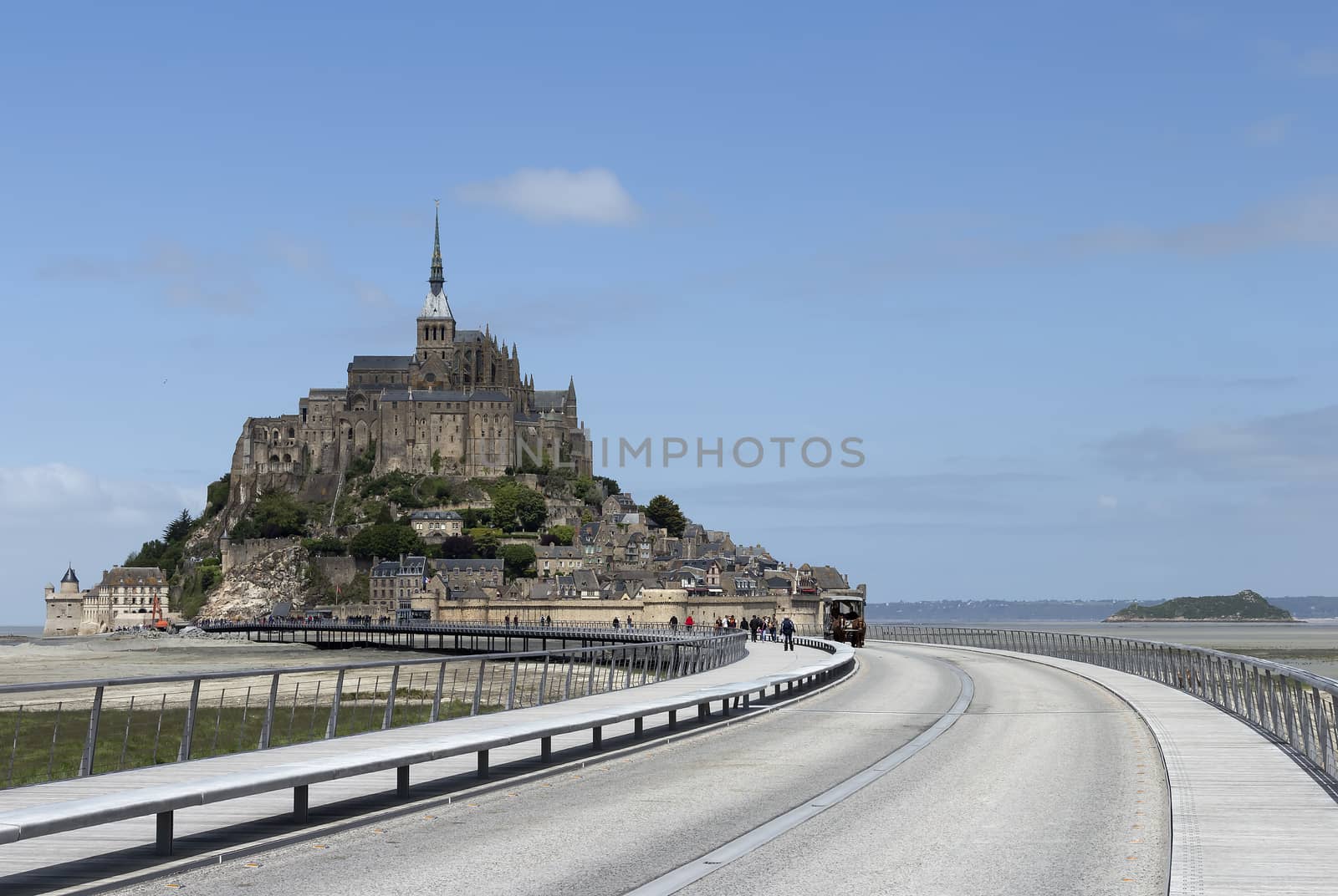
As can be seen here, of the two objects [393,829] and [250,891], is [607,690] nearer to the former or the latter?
[393,829]

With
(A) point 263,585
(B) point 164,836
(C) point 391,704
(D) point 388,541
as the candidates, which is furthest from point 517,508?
(B) point 164,836

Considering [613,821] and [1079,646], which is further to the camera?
[1079,646]

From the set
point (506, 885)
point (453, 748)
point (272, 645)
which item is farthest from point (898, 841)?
point (272, 645)

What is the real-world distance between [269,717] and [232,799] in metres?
2.01

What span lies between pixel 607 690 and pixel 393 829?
50.3ft

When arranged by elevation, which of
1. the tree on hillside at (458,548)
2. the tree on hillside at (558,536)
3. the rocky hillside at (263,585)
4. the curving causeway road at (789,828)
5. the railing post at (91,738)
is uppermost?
the tree on hillside at (558,536)

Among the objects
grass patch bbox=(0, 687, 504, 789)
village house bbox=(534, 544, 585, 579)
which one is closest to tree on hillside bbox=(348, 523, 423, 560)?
village house bbox=(534, 544, 585, 579)

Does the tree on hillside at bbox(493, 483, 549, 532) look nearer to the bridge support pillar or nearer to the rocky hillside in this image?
the rocky hillside

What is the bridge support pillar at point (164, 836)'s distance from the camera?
36.1 feet

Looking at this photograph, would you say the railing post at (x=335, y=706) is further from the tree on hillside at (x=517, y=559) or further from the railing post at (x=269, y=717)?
the tree on hillside at (x=517, y=559)

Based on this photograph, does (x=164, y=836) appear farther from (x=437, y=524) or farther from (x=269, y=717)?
(x=437, y=524)

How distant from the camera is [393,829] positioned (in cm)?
1248

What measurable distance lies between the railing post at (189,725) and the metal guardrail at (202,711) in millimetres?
11

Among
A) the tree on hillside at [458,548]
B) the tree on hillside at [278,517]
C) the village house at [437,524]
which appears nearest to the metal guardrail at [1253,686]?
the tree on hillside at [458,548]
